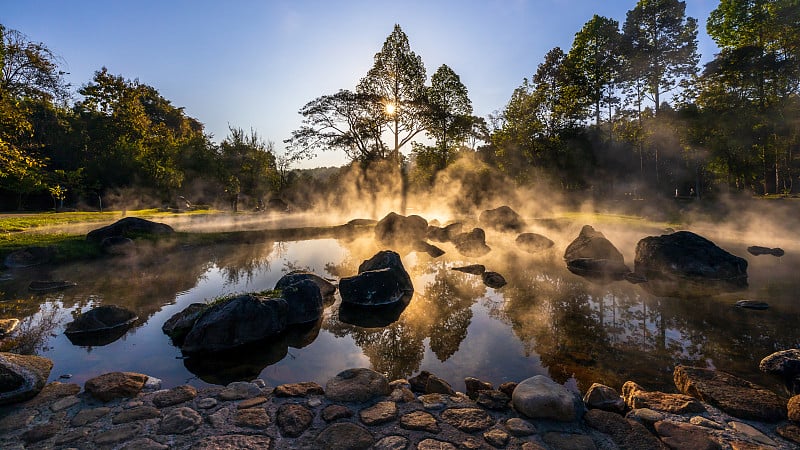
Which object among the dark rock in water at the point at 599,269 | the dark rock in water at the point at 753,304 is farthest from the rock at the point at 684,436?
the dark rock in water at the point at 599,269

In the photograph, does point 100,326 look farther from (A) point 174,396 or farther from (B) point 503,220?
(B) point 503,220

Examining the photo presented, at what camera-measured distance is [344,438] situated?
13.2 ft

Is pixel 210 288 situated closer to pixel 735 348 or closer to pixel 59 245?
pixel 59 245

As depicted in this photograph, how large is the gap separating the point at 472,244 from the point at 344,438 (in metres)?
16.6

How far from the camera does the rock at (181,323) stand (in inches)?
284

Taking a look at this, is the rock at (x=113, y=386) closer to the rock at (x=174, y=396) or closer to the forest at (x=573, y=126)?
the rock at (x=174, y=396)

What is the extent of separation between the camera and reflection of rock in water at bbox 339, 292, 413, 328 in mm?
8545

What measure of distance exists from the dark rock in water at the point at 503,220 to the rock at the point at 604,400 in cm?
2220

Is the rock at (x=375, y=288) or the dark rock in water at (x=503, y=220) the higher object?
the dark rock in water at (x=503, y=220)

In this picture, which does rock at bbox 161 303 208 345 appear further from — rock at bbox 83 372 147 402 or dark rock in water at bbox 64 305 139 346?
rock at bbox 83 372 147 402

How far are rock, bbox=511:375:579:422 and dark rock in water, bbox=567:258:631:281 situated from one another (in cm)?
925

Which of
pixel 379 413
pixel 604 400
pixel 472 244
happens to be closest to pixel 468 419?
pixel 379 413

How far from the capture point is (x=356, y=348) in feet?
23.5

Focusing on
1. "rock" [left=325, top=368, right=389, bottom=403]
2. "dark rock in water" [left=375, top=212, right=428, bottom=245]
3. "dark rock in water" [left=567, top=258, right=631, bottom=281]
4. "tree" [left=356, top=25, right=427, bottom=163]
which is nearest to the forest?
"tree" [left=356, top=25, right=427, bottom=163]
